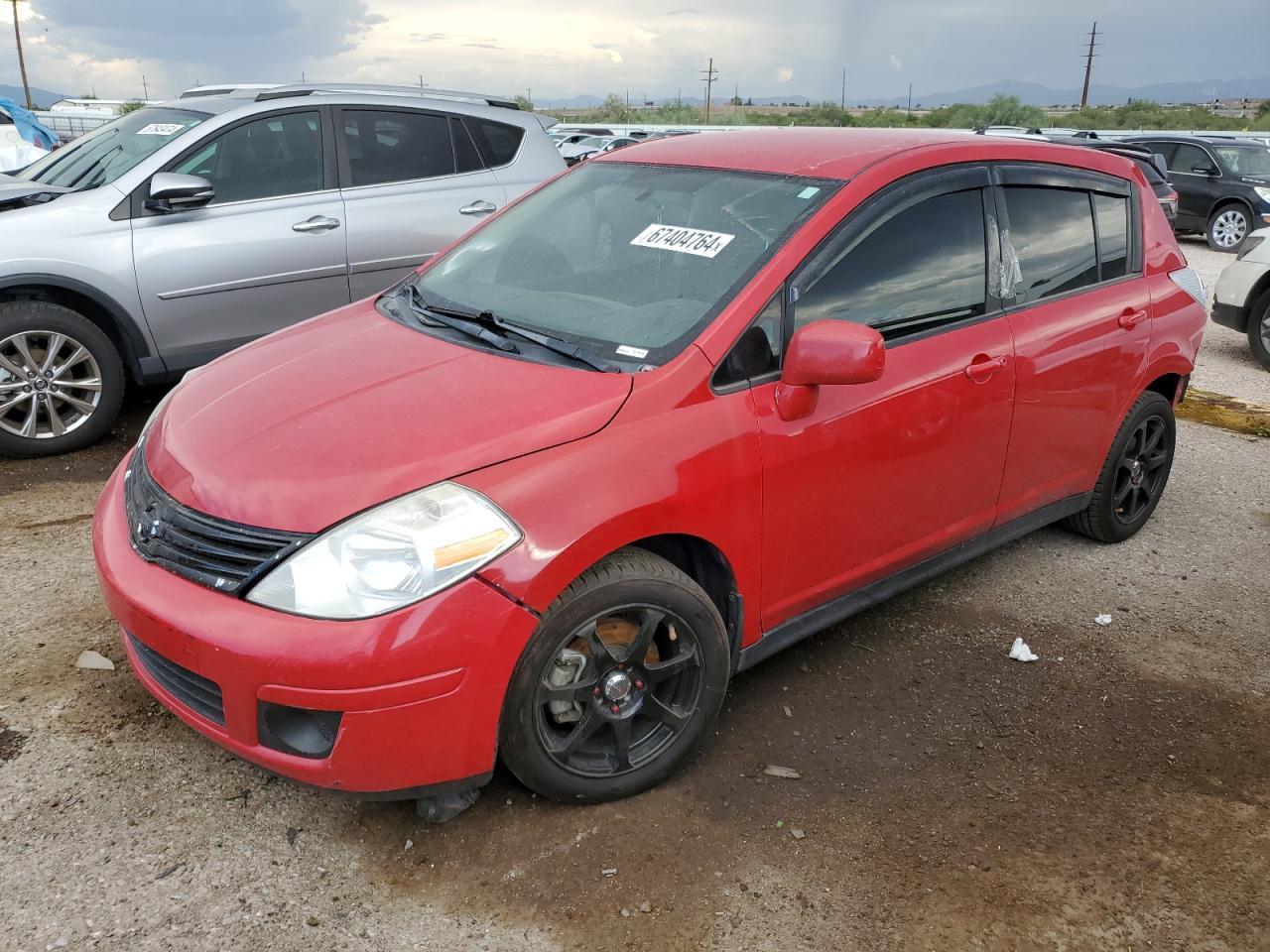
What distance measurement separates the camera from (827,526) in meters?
3.12

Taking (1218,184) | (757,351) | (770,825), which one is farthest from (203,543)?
(1218,184)

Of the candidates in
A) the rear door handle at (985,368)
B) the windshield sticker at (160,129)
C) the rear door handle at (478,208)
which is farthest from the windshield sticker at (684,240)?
the windshield sticker at (160,129)

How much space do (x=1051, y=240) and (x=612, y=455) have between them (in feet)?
7.16

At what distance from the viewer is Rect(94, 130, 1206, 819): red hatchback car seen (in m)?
2.38

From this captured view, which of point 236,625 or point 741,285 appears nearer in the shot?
point 236,625

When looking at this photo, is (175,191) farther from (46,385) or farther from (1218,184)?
(1218,184)

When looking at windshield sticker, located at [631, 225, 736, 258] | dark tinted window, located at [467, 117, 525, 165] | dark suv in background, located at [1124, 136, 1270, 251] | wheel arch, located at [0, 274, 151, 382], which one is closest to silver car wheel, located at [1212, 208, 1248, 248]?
dark suv in background, located at [1124, 136, 1270, 251]

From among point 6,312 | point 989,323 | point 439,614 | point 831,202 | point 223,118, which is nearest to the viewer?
point 439,614

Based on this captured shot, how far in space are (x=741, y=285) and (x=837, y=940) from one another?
Answer: 1699 mm

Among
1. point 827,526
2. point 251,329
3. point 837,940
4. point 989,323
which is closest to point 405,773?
point 837,940

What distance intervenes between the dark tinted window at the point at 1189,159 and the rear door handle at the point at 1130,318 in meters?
14.4

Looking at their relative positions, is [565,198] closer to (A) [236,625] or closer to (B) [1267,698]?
(A) [236,625]

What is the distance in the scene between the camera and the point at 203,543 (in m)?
2.49

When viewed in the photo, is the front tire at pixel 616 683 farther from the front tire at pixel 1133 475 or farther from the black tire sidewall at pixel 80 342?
the black tire sidewall at pixel 80 342
